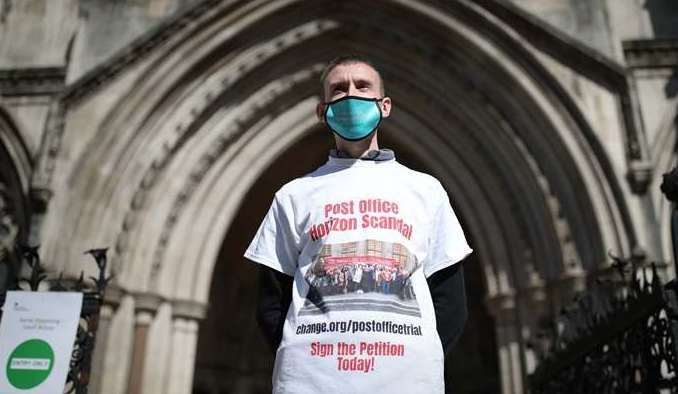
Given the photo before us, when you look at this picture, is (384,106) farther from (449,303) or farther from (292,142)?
(292,142)

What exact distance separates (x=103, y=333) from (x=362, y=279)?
594 cm

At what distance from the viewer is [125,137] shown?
720cm

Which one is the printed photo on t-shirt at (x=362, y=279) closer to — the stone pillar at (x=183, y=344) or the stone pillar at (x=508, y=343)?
the stone pillar at (x=508, y=343)

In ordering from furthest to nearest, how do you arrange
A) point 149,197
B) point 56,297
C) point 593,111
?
point 149,197
point 593,111
point 56,297

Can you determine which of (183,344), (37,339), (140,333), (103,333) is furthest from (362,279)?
(183,344)

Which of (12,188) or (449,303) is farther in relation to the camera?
(12,188)

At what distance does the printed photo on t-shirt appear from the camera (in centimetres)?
145

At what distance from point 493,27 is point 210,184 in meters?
3.97

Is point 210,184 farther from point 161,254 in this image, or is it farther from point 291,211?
point 291,211

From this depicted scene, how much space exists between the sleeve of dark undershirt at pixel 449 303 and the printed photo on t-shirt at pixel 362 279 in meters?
0.11

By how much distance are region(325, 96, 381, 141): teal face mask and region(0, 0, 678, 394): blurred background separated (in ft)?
17.3

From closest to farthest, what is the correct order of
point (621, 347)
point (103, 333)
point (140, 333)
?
point (621, 347)
point (103, 333)
point (140, 333)

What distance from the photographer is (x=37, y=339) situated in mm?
4043

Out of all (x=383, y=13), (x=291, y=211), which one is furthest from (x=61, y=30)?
(x=291, y=211)
